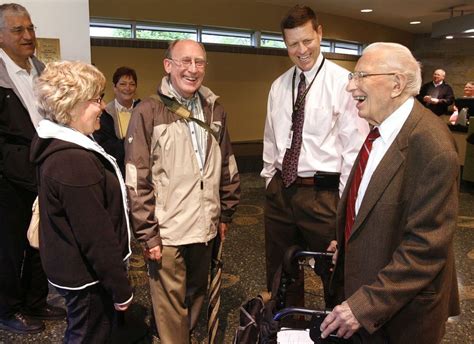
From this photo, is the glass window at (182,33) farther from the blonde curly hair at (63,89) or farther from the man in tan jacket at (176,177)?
the blonde curly hair at (63,89)

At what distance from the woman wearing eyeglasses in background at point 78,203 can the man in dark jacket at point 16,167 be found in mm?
862

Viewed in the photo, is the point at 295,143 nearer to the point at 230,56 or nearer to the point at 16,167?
the point at 16,167

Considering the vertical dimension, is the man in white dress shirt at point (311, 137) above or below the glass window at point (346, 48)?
below

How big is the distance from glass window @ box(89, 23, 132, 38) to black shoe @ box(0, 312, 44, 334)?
5.91 meters

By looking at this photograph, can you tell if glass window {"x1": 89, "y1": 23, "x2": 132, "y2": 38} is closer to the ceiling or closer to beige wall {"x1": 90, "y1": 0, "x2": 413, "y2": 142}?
beige wall {"x1": 90, "y1": 0, "x2": 413, "y2": 142}

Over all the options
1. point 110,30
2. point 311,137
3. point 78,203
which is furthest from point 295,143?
point 110,30

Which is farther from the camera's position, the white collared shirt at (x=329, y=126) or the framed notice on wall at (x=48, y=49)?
the framed notice on wall at (x=48, y=49)

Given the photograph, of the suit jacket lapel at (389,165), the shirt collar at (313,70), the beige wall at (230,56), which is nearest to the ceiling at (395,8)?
the beige wall at (230,56)

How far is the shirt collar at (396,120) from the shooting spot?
49.1 inches

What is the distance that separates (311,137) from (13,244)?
5.99ft

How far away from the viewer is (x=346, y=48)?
11125 millimetres

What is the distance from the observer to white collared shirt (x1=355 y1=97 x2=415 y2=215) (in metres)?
1.25

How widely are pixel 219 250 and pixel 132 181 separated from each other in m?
0.69

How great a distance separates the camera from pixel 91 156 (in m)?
1.46
